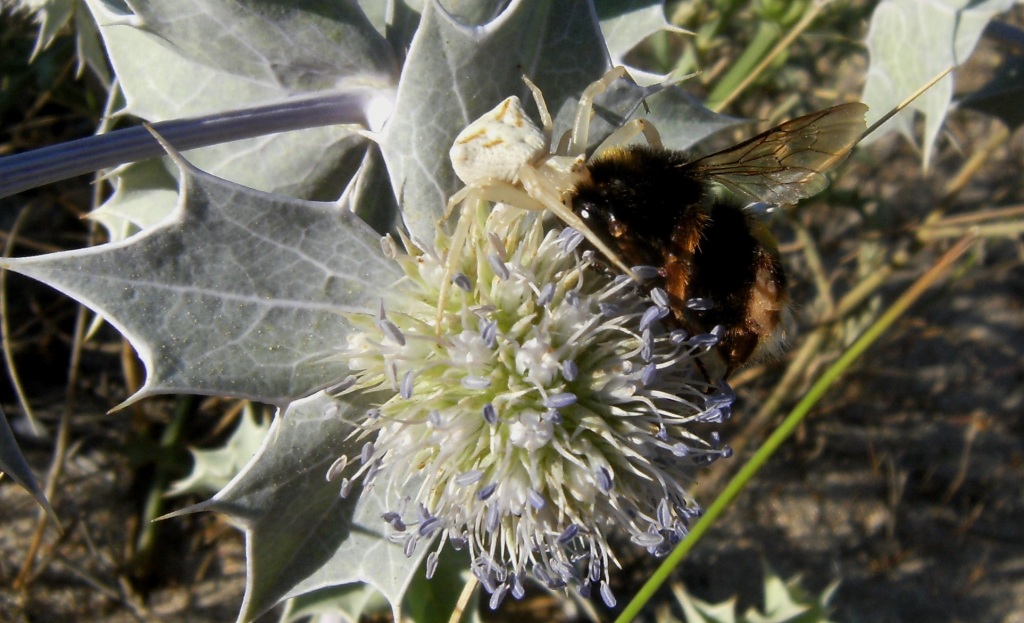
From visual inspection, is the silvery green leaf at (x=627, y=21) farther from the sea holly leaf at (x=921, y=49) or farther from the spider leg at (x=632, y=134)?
the sea holly leaf at (x=921, y=49)

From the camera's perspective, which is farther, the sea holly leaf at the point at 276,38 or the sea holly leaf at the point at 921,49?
the sea holly leaf at the point at 921,49

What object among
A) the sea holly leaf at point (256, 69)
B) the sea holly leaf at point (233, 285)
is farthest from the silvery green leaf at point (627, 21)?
the sea holly leaf at point (233, 285)

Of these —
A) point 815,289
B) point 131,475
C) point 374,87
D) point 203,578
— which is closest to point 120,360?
point 131,475

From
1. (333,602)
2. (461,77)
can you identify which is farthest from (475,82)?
(333,602)

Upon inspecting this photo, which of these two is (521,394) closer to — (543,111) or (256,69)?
(543,111)

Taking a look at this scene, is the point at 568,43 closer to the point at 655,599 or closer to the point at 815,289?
the point at 815,289

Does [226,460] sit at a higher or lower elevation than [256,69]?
lower
